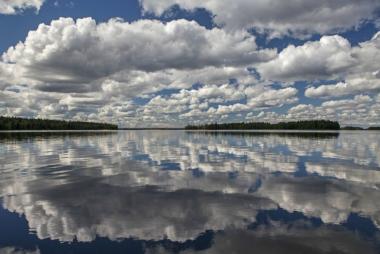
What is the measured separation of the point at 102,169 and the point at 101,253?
22.3 m

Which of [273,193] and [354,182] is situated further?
[354,182]

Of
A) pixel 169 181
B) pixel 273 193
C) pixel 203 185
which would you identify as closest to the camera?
pixel 273 193

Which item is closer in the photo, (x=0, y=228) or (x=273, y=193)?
(x=0, y=228)

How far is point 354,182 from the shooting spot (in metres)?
25.1

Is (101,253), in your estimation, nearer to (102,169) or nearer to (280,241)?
(280,241)

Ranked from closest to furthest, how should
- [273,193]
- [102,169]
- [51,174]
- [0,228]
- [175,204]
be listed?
[0,228] → [175,204] → [273,193] → [51,174] → [102,169]

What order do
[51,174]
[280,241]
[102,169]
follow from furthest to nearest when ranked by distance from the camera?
[102,169]
[51,174]
[280,241]

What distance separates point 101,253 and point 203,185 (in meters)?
13.2

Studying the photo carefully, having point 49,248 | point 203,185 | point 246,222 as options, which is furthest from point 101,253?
point 203,185

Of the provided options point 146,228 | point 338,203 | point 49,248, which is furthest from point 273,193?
point 49,248

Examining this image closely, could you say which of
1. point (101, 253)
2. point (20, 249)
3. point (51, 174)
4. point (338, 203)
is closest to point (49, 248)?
point (20, 249)

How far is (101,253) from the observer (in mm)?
11500

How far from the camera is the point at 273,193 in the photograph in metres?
21.0

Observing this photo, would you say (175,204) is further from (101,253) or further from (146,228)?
(101,253)
